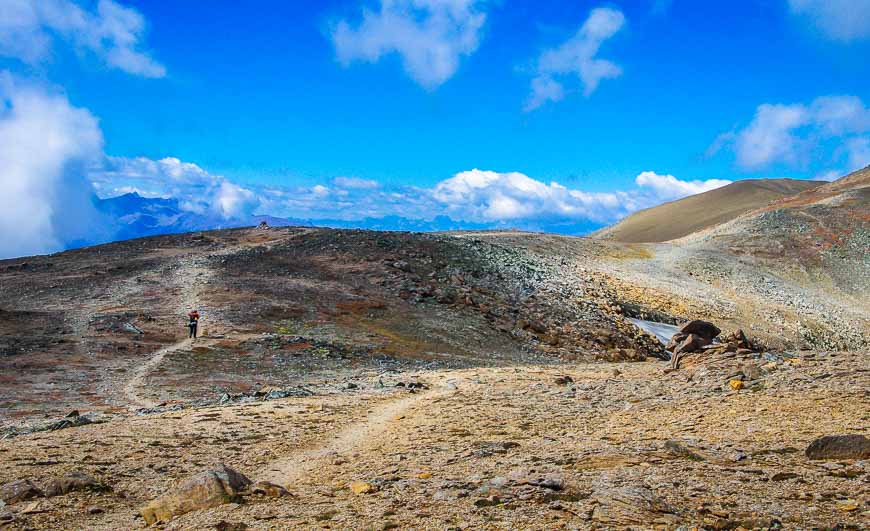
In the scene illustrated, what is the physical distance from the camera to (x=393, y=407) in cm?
1742

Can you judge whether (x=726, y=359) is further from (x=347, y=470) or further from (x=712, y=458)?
(x=347, y=470)

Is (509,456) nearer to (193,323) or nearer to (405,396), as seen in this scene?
(405,396)

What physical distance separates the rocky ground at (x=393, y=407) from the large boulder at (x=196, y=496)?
5 centimetres

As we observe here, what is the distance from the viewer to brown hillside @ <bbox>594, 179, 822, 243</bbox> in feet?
529

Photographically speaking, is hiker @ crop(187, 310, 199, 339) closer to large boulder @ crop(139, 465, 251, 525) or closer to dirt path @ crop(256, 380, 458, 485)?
dirt path @ crop(256, 380, 458, 485)

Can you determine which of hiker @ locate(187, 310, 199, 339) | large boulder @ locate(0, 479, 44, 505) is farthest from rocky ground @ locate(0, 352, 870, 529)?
hiker @ locate(187, 310, 199, 339)

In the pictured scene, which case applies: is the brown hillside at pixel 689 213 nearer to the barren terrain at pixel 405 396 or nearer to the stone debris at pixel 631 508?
the barren terrain at pixel 405 396

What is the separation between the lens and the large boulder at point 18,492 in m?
9.19

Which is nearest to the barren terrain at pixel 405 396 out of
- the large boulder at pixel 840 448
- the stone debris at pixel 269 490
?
the stone debris at pixel 269 490

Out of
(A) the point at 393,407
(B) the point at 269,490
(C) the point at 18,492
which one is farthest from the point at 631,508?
(A) the point at 393,407

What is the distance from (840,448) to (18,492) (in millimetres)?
12447

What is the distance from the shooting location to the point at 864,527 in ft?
22.6

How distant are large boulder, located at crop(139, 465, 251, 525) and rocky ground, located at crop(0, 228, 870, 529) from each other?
0.15 ft

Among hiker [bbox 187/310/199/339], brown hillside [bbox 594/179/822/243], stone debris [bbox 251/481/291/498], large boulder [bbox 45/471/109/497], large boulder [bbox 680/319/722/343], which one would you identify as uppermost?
brown hillside [bbox 594/179/822/243]
